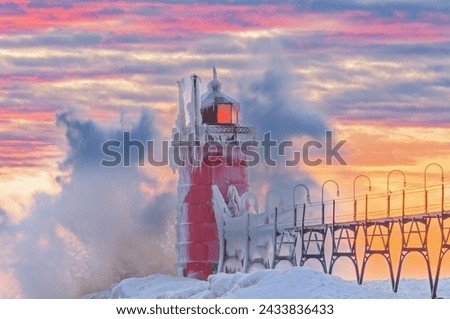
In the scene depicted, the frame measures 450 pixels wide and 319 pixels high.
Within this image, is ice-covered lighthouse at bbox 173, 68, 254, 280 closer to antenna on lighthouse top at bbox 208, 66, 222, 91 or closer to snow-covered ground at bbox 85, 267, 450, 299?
antenna on lighthouse top at bbox 208, 66, 222, 91

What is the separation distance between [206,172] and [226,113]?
2.29 metres

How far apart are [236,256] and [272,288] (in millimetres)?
17114

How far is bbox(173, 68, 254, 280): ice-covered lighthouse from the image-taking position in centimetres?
6494

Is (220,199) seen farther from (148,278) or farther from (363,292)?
(363,292)

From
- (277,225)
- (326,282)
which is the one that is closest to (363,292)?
(326,282)

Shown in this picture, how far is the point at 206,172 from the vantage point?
214ft

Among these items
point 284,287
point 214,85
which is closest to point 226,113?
point 214,85

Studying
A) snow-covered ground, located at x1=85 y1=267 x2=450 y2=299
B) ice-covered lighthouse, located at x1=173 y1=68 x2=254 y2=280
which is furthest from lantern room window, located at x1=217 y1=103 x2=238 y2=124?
snow-covered ground, located at x1=85 y1=267 x2=450 y2=299

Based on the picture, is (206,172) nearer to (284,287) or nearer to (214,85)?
(214,85)

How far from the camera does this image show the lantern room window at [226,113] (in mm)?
65438

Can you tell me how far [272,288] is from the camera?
47344mm

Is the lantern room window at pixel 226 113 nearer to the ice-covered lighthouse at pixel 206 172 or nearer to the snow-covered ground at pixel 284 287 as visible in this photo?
the ice-covered lighthouse at pixel 206 172

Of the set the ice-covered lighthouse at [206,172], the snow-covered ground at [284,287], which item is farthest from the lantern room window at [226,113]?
the snow-covered ground at [284,287]
